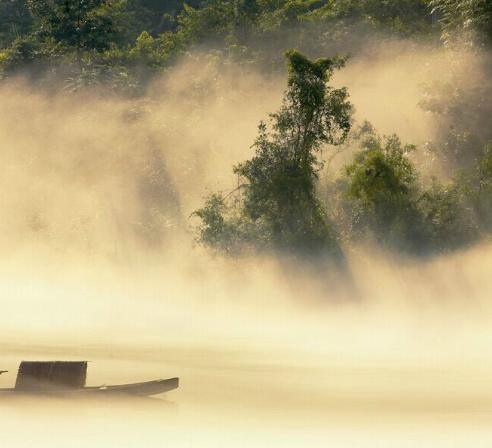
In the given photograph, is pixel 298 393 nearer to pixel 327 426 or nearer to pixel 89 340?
pixel 327 426

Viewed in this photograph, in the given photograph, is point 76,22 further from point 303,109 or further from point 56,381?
point 56,381

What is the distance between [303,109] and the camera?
64062mm

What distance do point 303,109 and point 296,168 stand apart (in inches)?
127

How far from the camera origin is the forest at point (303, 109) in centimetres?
6419

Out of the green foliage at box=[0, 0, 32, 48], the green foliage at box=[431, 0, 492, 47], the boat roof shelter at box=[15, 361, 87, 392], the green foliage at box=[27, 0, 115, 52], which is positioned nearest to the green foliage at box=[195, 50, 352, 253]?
the green foliage at box=[431, 0, 492, 47]

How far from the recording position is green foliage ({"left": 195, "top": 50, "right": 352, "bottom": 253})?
2514 inches

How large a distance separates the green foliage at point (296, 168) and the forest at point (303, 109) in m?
0.08

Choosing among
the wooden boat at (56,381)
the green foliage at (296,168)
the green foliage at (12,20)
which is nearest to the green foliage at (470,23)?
the green foliage at (296,168)

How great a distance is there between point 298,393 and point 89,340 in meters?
18.6

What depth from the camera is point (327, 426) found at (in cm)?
3322

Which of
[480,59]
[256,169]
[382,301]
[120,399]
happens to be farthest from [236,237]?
[120,399]

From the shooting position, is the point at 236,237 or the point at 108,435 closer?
the point at 108,435

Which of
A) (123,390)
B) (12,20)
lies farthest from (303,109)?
(12,20)

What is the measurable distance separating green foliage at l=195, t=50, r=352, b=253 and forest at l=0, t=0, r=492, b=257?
77mm
